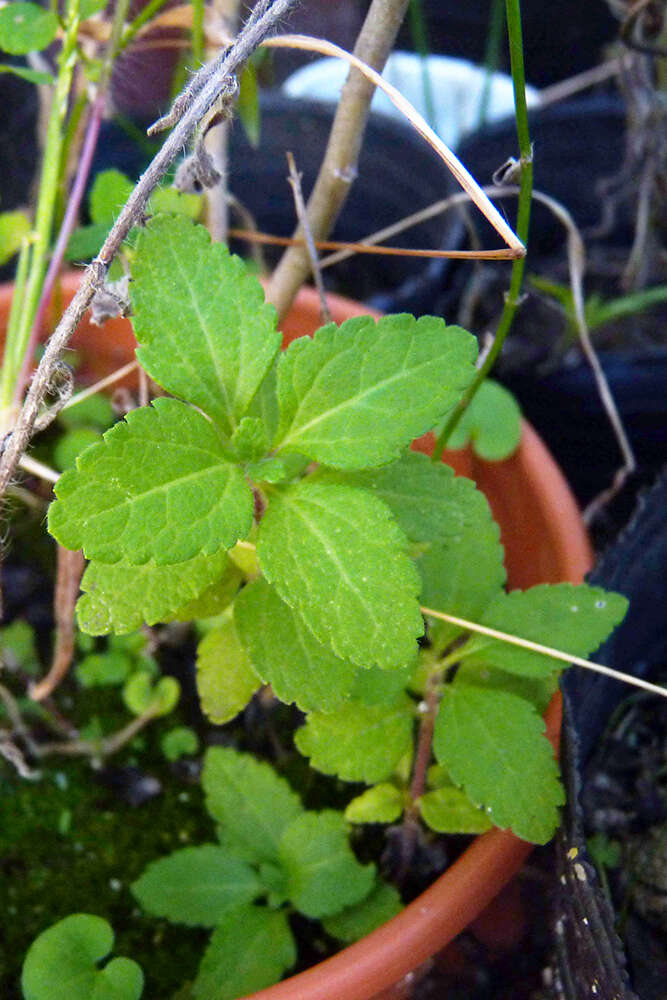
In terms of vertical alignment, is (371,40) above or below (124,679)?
above

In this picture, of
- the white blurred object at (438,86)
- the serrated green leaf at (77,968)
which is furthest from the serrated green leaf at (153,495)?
the white blurred object at (438,86)

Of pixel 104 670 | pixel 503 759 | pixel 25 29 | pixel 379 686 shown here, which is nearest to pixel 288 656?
pixel 379 686

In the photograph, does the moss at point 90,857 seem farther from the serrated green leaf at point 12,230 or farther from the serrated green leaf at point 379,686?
the serrated green leaf at point 12,230

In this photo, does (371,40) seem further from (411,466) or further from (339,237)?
(339,237)

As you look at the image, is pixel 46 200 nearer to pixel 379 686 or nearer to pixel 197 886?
pixel 379 686

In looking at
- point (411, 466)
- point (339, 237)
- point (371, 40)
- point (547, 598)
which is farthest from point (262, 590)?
point (339, 237)
